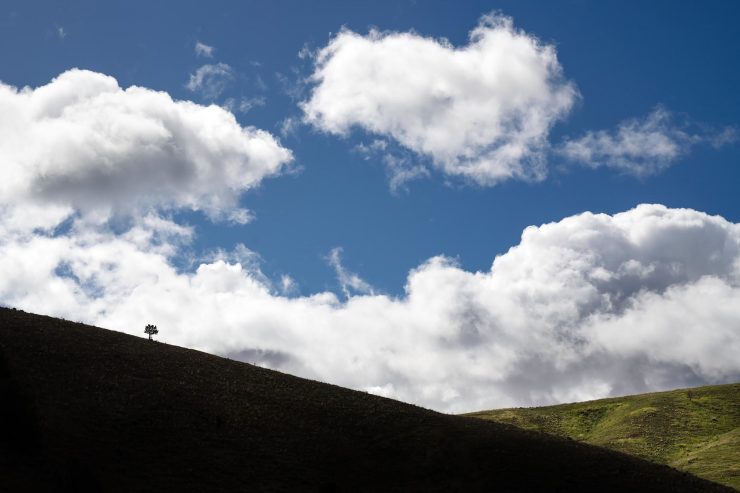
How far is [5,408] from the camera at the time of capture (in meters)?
49.5

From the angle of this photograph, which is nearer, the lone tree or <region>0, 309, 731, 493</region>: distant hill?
<region>0, 309, 731, 493</region>: distant hill

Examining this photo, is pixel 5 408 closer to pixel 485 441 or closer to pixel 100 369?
pixel 100 369

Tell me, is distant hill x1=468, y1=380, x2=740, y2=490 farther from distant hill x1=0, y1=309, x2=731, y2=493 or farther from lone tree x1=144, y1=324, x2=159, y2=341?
lone tree x1=144, y1=324, x2=159, y2=341

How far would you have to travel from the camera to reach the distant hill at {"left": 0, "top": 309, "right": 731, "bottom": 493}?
49.8 m

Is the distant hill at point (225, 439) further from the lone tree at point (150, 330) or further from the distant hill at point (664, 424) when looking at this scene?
the distant hill at point (664, 424)

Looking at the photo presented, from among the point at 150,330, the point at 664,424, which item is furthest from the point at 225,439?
the point at 664,424

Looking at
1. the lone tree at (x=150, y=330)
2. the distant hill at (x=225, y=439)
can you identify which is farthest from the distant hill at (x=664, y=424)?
the lone tree at (x=150, y=330)

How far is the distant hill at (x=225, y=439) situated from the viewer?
4978cm

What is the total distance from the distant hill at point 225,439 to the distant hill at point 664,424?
4003cm

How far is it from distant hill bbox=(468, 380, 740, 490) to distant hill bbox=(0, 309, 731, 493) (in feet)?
131

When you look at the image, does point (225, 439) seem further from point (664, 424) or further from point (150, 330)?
point (664, 424)

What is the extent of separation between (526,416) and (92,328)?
89.1 metres

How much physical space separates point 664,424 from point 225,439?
309 ft

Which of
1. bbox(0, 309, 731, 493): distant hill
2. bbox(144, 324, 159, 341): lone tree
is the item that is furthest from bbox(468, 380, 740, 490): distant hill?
bbox(144, 324, 159, 341): lone tree
